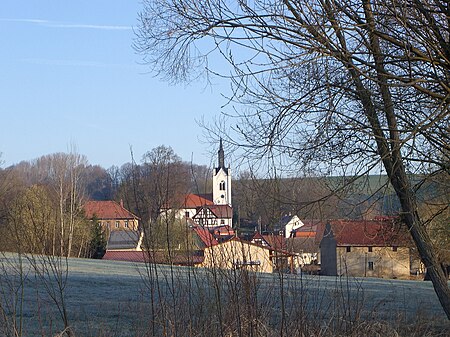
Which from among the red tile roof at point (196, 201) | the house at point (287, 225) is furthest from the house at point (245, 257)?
the red tile roof at point (196, 201)

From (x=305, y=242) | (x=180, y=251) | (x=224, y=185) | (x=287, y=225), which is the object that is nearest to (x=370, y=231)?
(x=305, y=242)

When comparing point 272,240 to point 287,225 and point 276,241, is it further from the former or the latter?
point 287,225

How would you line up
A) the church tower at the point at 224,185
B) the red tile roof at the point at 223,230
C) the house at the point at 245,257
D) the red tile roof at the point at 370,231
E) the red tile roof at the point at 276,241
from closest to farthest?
1. the church tower at the point at 224,185
2. the house at the point at 245,257
3. the red tile roof at the point at 276,241
4. the red tile roof at the point at 223,230
5. the red tile roof at the point at 370,231

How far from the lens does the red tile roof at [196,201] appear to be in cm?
603

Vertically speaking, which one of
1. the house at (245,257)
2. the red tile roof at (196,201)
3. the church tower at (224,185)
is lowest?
the house at (245,257)

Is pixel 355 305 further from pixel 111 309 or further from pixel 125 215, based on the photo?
pixel 111 309

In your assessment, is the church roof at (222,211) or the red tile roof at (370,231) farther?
the red tile roof at (370,231)

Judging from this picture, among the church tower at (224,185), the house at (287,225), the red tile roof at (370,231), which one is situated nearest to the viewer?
the church tower at (224,185)

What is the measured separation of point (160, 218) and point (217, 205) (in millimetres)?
696

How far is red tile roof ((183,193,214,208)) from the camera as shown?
6030 millimetres

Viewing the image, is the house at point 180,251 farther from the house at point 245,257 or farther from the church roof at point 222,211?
the church roof at point 222,211

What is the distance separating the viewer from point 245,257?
19.0 feet

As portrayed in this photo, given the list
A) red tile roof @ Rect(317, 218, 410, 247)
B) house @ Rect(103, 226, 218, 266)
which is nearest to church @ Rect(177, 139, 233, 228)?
house @ Rect(103, 226, 218, 266)

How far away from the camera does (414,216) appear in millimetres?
8344
